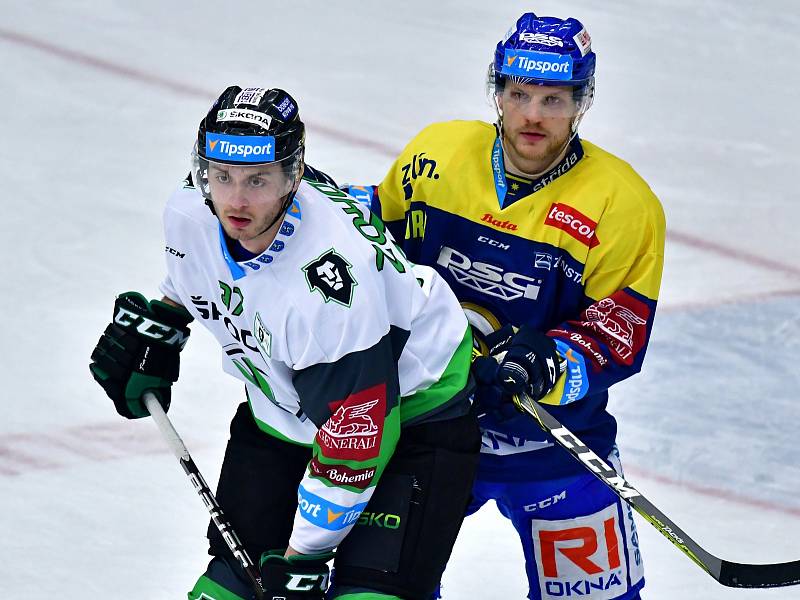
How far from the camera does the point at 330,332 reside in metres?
2.35

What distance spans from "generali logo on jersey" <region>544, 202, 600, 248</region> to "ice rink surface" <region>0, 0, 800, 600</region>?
106cm

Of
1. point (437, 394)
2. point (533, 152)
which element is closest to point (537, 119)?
point (533, 152)

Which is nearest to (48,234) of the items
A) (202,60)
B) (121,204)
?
(121,204)

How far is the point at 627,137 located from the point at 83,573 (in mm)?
3150

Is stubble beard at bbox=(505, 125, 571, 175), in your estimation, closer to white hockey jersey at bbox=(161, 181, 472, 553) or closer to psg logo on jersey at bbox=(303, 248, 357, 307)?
white hockey jersey at bbox=(161, 181, 472, 553)

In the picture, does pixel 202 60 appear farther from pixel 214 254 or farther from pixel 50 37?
pixel 214 254

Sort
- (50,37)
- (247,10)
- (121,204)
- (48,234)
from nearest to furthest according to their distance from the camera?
(48,234) → (121,204) → (50,37) → (247,10)

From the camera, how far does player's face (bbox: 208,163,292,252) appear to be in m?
2.38

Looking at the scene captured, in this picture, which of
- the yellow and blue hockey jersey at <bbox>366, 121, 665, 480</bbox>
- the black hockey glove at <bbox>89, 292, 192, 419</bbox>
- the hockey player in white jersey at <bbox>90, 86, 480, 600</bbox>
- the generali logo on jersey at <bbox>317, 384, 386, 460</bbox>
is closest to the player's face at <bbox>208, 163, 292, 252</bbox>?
the hockey player in white jersey at <bbox>90, 86, 480, 600</bbox>

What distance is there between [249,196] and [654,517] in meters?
1.00

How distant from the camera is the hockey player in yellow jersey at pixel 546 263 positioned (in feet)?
9.27

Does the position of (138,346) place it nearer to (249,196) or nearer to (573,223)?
(249,196)

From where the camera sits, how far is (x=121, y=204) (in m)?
5.03

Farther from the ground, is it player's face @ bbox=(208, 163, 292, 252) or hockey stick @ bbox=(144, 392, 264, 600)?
player's face @ bbox=(208, 163, 292, 252)
